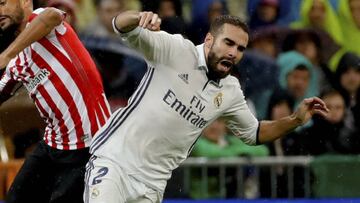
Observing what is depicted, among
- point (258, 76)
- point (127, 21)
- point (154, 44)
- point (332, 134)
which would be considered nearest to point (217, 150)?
point (332, 134)

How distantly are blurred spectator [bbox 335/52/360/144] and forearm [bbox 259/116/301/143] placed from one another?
11.4 feet

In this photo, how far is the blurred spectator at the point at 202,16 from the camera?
1300 cm

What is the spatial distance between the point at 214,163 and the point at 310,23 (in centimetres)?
265

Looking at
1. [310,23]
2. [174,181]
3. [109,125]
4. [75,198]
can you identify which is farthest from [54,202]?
[310,23]

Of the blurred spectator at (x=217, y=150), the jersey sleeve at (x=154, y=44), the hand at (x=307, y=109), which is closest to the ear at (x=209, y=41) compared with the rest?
the jersey sleeve at (x=154, y=44)

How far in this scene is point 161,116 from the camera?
26.0 ft

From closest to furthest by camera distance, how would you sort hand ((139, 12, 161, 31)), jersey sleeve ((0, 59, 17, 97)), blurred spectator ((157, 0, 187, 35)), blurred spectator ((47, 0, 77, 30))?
hand ((139, 12, 161, 31)) → jersey sleeve ((0, 59, 17, 97)) → blurred spectator ((47, 0, 77, 30)) → blurred spectator ((157, 0, 187, 35))

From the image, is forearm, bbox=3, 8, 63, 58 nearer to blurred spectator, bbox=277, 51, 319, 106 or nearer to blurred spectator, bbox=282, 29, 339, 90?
blurred spectator, bbox=277, 51, 319, 106

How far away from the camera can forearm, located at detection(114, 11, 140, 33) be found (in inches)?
291

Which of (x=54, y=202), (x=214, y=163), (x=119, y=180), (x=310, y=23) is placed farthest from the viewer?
(x=310, y=23)

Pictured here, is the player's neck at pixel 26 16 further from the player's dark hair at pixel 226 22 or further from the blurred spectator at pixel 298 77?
the blurred spectator at pixel 298 77

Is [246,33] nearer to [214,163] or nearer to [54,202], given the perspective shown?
[54,202]

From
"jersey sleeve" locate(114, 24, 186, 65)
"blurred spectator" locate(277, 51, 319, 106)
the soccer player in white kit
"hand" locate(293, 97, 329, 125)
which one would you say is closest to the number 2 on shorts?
the soccer player in white kit

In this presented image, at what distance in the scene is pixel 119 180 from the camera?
7.87 m
